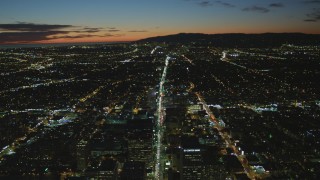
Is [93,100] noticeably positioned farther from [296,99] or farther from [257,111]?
[296,99]

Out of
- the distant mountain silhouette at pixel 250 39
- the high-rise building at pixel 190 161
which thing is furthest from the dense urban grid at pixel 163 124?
the distant mountain silhouette at pixel 250 39

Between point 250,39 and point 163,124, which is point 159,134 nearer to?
point 163,124

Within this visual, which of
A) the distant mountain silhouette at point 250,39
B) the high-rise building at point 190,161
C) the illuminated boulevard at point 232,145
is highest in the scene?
the distant mountain silhouette at point 250,39

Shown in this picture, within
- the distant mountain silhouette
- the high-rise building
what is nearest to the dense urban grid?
the high-rise building

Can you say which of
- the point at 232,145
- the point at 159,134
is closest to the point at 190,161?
the point at 232,145

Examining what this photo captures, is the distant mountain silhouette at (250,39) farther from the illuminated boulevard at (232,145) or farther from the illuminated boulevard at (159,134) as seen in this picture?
the illuminated boulevard at (232,145)

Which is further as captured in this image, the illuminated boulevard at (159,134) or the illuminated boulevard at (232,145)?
the illuminated boulevard at (159,134)
